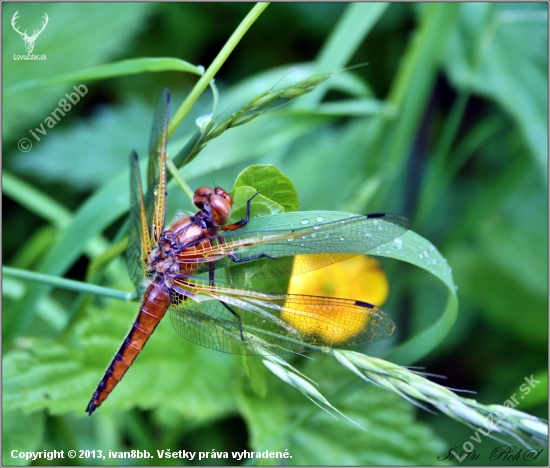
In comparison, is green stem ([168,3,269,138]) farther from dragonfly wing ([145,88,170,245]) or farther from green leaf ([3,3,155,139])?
green leaf ([3,3,155,139])

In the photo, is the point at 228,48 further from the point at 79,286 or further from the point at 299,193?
the point at 299,193

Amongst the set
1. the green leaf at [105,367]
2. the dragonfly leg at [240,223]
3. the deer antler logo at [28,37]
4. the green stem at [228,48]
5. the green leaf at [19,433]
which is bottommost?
the green leaf at [19,433]

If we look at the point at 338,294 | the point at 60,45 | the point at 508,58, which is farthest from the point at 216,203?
the point at 60,45

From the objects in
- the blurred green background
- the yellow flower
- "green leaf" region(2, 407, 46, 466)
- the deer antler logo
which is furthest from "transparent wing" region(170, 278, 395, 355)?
the deer antler logo

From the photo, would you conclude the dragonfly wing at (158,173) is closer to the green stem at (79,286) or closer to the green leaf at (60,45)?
the green stem at (79,286)

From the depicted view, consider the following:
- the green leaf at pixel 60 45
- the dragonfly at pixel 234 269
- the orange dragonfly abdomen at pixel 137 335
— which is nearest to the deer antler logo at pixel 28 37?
the green leaf at pixel 60 45

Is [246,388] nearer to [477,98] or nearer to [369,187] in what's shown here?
[369,187]

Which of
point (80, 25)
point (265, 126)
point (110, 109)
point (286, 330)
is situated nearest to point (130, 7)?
point (80, 25)
